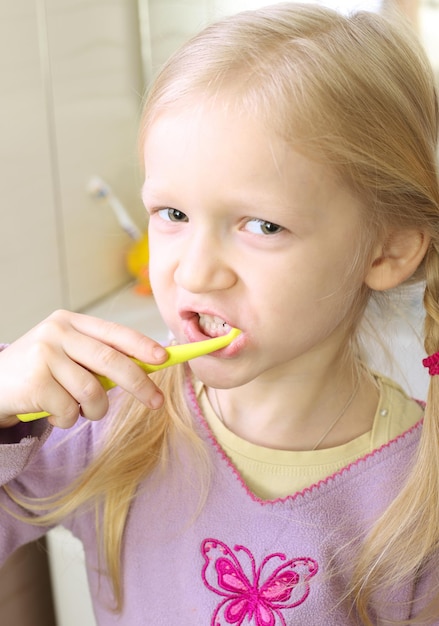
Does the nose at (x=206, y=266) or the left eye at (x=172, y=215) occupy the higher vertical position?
the left eye at (x=172, y=215)

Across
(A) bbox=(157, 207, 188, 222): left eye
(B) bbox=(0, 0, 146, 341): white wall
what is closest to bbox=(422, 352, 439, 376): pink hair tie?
(A) bbox=(157, 207, 188, 222): left eye

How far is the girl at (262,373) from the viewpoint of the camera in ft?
1.82

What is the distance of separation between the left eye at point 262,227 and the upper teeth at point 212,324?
7 cm

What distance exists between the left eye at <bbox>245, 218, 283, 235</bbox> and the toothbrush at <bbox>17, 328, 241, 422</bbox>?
→ 0.24 ft

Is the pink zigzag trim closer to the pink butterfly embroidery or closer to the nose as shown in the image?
the pink butterfly embroidery

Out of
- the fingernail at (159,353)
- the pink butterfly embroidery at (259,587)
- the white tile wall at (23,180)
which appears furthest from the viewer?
the white tile wall at (23,180)

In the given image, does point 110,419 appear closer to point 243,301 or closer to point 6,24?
point 243,301

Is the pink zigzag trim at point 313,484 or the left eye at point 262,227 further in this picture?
the pink zigzag trim at point 313,484

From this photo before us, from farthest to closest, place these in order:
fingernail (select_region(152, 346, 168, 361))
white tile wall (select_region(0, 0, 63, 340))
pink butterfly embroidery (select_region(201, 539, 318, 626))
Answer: white tile wall (select_region(0, 0, 63, 340)), pink butterfly embroidery (select_region(201, 539, 318, 626)), fingernail (select_region(152, 346, 168, 361))

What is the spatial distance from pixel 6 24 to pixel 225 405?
56 centimetres

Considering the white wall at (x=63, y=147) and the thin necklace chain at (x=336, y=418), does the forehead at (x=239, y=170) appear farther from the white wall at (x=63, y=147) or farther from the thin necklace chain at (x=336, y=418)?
the white wall at (x=63, y=147)

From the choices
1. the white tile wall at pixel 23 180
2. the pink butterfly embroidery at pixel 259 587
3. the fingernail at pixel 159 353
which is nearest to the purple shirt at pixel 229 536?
the pink butterfly embroidery at pixel 259 587

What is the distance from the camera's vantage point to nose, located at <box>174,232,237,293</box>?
0.56 metres

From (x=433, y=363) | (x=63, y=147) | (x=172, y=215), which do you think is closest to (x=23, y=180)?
(x=63, y=147)
